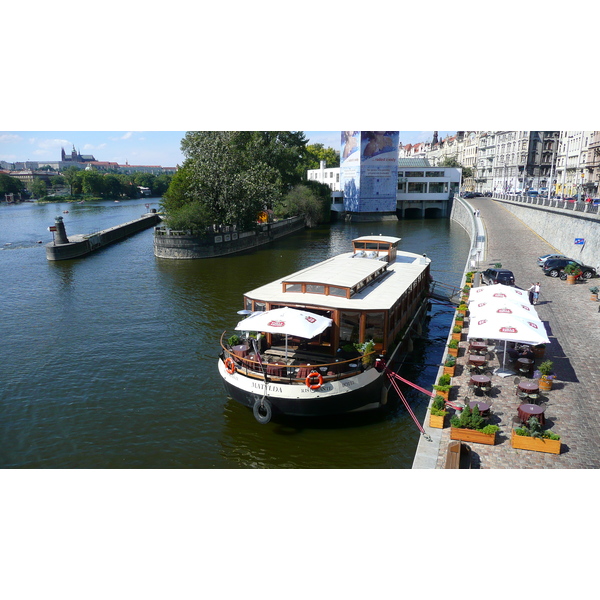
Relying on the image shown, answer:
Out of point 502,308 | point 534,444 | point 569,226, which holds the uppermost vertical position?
point 569,226

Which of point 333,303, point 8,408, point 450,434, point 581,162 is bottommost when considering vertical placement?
point 8,408

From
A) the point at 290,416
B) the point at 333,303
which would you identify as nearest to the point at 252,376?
the point at 290,416

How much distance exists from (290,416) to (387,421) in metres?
3.47

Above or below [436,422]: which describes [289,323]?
above

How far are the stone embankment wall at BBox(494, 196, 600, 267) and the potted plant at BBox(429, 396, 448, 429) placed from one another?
2636 cm

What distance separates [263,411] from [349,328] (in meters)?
4.55

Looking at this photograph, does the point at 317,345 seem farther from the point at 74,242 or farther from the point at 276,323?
the point at 74,242

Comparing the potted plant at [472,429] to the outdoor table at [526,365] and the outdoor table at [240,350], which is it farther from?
the outdoor table at [240,350]

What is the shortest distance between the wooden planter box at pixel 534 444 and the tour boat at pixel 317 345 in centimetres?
527

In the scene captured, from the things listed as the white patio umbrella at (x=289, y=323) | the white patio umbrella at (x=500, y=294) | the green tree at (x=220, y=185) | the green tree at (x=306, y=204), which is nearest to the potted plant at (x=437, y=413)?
the white patio umbrella at (x=289, y=323)

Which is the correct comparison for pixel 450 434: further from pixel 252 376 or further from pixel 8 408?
pixel 8 408

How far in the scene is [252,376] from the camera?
16.3 m

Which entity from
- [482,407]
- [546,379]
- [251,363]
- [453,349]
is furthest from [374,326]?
[546,379]

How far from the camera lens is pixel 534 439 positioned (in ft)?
41.3
